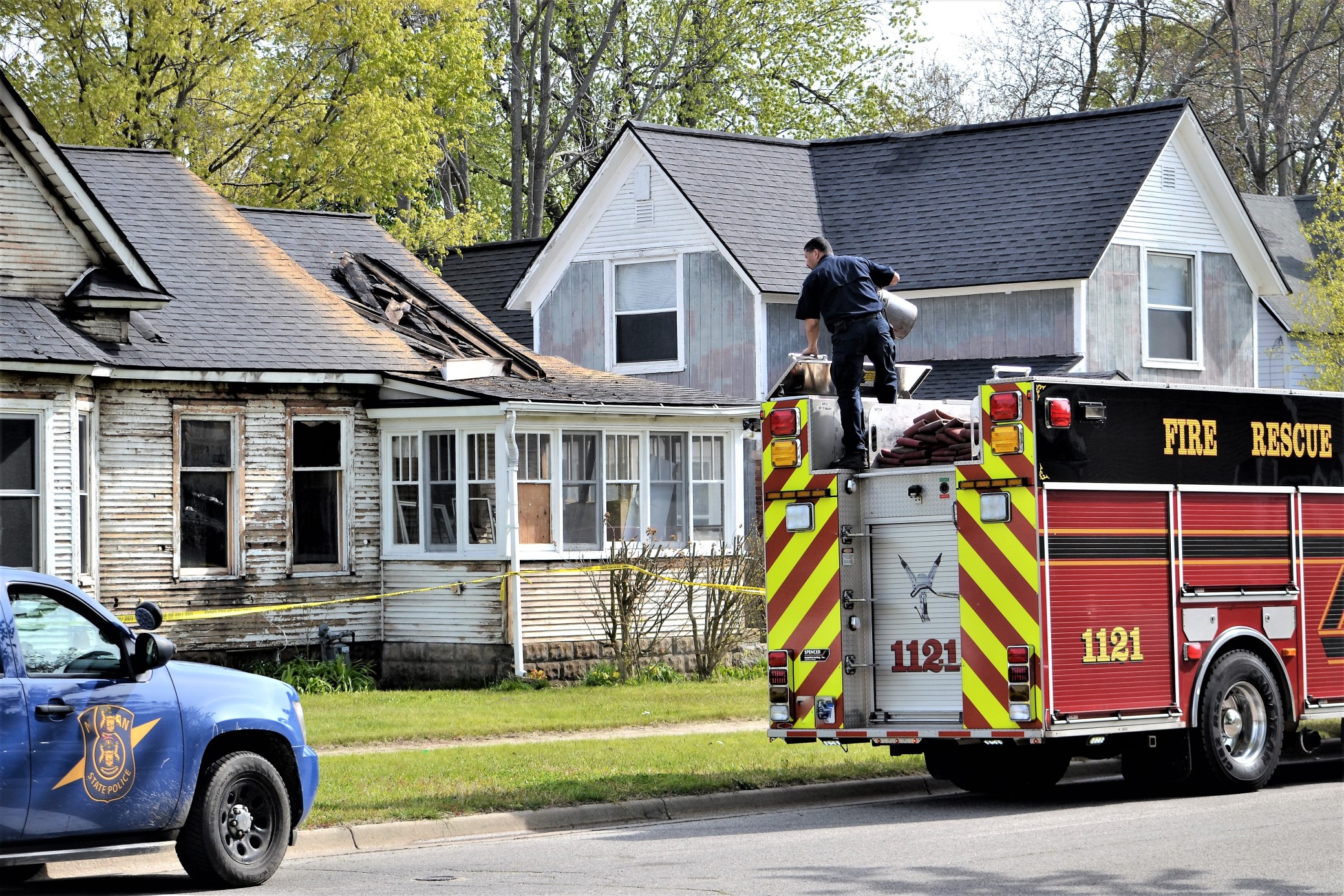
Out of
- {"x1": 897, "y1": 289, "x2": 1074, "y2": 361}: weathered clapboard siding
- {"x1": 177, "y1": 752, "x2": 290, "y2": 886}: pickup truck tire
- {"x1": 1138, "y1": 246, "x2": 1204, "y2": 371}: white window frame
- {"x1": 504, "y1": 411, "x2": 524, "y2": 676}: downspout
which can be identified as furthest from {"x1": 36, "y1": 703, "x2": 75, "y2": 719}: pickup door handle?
{"x1": 1138, "y1": 246, "x2": 1204, "y2": 371}: white window frame

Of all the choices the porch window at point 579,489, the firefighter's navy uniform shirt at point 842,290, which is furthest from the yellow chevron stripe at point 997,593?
the porch window at point 579,489

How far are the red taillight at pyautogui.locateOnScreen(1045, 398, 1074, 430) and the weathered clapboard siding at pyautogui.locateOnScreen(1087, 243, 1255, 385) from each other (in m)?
15.4

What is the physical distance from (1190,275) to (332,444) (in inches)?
568

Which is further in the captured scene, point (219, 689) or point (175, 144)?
point (175, 144)

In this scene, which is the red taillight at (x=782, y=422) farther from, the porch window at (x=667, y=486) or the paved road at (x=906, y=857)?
the porch window at (x=667, y=486)

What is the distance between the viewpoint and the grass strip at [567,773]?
40.0 ft

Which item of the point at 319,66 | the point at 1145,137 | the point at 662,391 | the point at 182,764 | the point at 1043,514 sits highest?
the point at 319,66

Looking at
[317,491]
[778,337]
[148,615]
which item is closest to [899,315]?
[148,615]

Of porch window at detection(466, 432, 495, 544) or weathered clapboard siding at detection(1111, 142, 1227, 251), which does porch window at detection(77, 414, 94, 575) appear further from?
weathered clapboard siding at detection(1111, 142, 1227, 251)

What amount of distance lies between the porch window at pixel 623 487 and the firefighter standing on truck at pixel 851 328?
8.52m

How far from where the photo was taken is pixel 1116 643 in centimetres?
1206

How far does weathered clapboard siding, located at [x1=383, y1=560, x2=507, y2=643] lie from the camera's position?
20.7 m

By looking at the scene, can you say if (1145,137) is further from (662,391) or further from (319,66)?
(319,66)

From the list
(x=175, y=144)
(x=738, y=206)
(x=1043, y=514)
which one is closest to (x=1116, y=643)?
(x=1043, y=514)
